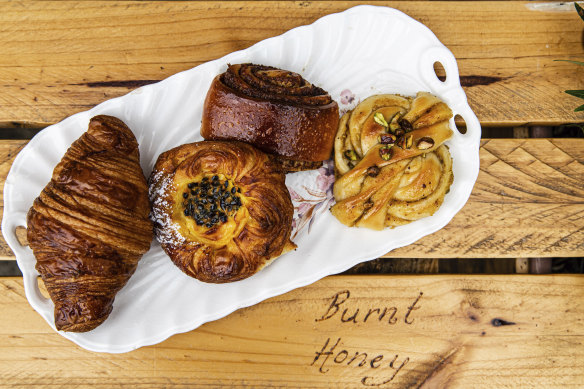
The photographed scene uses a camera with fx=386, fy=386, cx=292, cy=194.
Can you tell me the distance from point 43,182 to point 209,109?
85 centimetres

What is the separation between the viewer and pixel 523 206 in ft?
6.32

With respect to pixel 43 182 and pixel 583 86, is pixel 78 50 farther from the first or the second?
pixel 583 86

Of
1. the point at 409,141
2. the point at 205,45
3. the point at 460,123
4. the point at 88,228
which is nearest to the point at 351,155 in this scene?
the point at 409,141

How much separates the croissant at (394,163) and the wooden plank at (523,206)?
0.29 meters

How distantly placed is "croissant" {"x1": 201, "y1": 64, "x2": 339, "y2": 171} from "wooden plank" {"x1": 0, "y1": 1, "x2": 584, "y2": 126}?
0.38 meters

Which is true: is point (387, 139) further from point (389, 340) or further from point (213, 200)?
point (389, 340)

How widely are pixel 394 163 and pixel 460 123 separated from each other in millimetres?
Result: 523

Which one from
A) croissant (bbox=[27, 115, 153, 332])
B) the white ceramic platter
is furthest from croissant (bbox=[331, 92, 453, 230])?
croissant (bbox=[27, 115, 153, 332])

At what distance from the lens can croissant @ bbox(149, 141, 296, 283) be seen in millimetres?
1562

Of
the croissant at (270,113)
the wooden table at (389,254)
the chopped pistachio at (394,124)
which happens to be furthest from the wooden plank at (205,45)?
the chopped pistachio at (394,124)

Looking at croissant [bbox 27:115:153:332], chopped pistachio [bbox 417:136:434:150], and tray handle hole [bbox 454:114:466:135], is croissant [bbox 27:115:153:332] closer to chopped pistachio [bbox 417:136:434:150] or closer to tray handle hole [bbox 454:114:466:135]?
chopped pistachio [bbox 417:136:434:150]

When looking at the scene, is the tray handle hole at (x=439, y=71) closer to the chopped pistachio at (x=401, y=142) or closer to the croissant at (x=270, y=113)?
the chopped pistachio at (x=401, y=142)

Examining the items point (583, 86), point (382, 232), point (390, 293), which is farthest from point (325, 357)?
point (583, 86)

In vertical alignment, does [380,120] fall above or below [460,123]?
above
